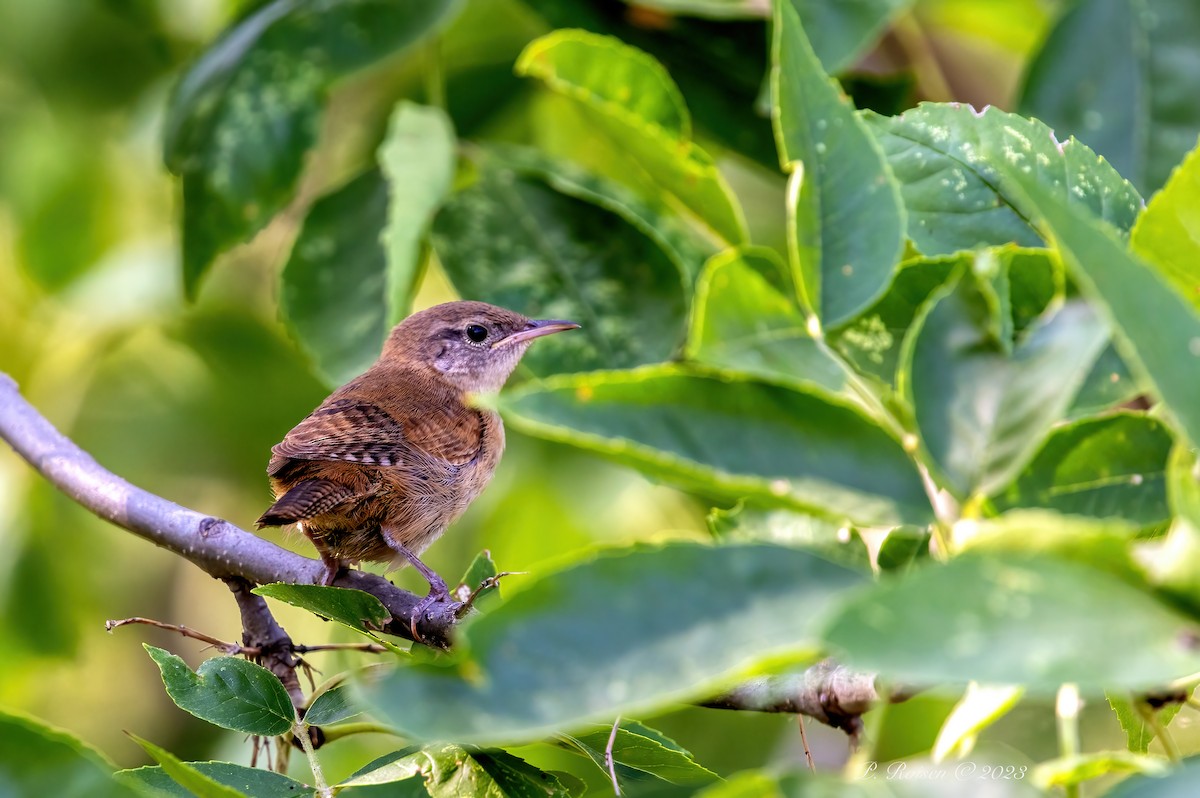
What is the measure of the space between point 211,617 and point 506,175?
10.6 ft

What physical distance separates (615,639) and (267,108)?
2780 mm

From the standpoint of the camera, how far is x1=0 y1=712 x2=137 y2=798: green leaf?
1.27 meters

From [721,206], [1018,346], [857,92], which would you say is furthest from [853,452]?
[857,92]

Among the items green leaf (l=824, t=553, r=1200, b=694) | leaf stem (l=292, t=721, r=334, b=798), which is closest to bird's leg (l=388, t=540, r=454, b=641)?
leaf stem (l=292, t=721, r=334, b=798)

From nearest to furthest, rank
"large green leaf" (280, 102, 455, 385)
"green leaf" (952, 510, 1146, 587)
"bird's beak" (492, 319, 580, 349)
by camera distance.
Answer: "green leaf" (952, 510, 1146, 587)
"large green leaf" (280, 102, 455, 385)
"bird's beak" (492, 319, 580, 349)

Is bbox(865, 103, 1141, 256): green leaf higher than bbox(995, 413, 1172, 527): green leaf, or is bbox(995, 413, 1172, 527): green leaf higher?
bbox(865, 103, 1141, 256): green leaf

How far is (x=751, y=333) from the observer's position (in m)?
1.27

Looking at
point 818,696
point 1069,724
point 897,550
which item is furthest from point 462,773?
point 1069,724

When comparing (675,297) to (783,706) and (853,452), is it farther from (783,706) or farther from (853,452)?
(853,452)

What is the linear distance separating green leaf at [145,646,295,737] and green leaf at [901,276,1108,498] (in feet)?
3.46

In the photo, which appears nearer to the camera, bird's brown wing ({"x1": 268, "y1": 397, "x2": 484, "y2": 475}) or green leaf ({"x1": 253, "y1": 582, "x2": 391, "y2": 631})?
green leaf ({"x1": 253, "y1": 582, "x2": 391, "y2": 631})

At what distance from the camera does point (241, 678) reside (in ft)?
Answer: 5.65

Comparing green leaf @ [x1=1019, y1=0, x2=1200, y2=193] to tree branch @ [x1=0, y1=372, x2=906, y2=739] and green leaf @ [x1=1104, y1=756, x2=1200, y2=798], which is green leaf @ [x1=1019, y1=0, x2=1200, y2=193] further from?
green leaf @ [x1=1104, y1=756, x2=1200, y2=798]

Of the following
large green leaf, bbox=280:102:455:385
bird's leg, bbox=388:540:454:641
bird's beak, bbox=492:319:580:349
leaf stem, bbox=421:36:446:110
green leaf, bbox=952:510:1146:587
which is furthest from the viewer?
leaf stem, bbox=421:36:446:110
